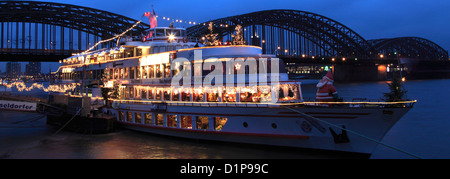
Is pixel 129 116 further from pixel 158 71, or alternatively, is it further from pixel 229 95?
pixel 229 95

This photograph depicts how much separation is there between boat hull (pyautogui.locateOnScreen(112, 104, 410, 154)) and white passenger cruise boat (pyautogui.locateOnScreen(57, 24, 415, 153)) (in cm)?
3

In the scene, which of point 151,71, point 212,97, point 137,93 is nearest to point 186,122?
point 212,97

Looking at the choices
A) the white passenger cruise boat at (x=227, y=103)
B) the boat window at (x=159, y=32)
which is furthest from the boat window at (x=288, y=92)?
the boat window at (x=159, y=32)

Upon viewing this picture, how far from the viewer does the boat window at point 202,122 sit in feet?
46.8

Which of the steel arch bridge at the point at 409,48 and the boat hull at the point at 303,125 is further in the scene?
the steel arch bridge at the point at 409,48

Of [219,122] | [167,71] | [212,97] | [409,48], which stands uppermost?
[409,48]

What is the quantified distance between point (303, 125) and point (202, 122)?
4546 mm

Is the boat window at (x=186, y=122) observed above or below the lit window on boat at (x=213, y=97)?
below

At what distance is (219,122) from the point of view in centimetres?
1386

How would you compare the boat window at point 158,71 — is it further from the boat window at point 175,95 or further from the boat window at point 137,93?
the boat window at point 137,93

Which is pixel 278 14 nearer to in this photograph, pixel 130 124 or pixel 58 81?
pixel 58 81

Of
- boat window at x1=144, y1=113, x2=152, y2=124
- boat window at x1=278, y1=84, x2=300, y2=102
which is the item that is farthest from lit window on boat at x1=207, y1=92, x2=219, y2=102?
boat window at x1=144, y1=113, x2=152, y2=124

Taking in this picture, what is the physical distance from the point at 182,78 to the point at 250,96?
3681 millimetres
